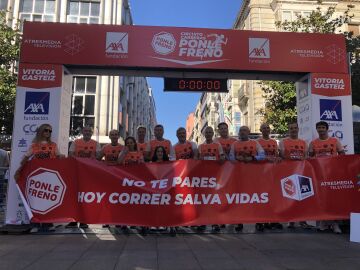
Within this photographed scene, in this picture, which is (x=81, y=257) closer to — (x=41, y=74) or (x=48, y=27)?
(x=41, y=74)

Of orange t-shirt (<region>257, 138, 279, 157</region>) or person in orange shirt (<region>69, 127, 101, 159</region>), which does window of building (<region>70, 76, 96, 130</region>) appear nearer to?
person in orange shirt (<region>69, 127, 101, 159</region>)

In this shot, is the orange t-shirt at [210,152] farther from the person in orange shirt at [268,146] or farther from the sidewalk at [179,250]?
the sidewalk at [179,250]

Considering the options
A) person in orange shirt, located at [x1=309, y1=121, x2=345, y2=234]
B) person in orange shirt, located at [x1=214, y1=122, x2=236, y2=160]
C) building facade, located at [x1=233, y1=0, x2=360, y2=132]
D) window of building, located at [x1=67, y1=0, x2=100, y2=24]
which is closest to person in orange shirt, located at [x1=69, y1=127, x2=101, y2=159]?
person in orange shirt, located at [x1=214, y1=122, x2=236, y2=160]

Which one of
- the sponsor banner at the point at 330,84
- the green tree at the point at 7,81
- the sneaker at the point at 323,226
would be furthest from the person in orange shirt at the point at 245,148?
the green tree at the point at 7,81

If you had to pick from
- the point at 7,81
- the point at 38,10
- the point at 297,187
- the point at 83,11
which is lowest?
the point at 297,187

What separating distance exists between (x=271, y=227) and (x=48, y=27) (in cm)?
663

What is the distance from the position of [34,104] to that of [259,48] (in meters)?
5.33

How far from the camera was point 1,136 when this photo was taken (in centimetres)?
1995

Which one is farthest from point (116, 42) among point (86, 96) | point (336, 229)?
point (86, 96)

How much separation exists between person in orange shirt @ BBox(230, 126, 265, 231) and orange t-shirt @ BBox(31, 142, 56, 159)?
3.68 metres

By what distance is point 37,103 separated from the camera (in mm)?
8844

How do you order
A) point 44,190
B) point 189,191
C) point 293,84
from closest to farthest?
1. point 189,191
2. point 44,190
3. point 293,84

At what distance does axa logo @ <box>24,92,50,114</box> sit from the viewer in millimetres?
8805

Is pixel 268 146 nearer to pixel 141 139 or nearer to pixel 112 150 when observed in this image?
pixel 141 139
